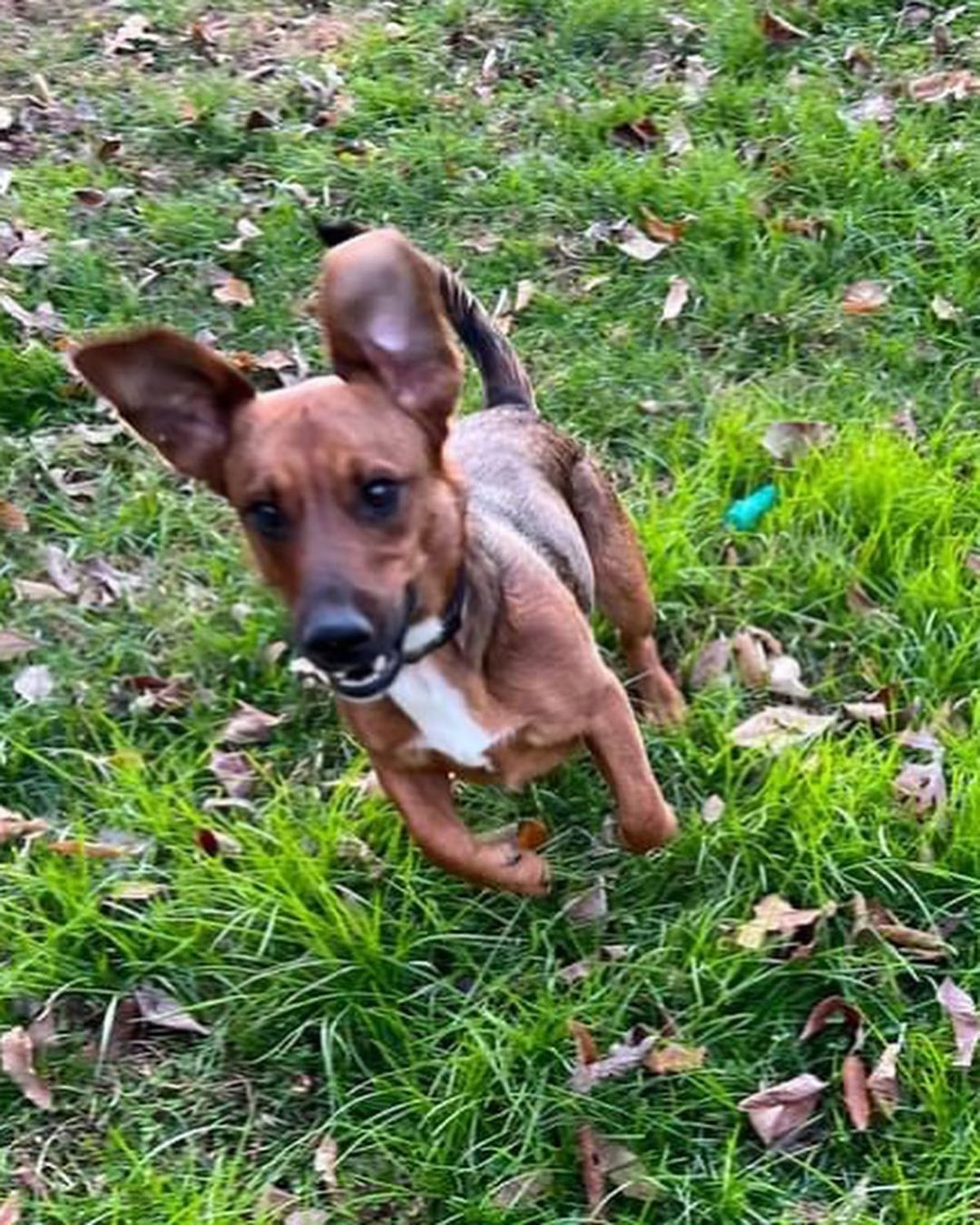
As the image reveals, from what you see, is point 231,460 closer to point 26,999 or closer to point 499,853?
point 499,853

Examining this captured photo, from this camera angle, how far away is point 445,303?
13.4 feet

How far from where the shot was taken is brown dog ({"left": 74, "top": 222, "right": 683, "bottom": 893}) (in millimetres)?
3123

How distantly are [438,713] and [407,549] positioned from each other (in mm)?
406

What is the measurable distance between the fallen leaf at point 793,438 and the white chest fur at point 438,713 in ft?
5.25

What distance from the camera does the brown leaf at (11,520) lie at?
5.11 meters

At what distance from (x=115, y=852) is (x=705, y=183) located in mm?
2899

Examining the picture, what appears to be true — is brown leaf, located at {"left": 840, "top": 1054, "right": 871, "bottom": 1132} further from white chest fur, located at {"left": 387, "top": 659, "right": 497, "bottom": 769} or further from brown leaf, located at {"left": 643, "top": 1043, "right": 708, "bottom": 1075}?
white chest fur, located at {"left": 387, "top": 659, "right": 497, "bottom": 769}

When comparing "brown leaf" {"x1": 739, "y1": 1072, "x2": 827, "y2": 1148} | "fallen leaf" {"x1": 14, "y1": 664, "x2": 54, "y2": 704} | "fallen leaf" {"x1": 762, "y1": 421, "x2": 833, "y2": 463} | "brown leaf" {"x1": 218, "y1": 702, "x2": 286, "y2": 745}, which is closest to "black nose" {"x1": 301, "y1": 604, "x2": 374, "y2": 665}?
"brown leaf" {"x1": 739, "y1": 1072, "x2": 827, "y2": 1148}

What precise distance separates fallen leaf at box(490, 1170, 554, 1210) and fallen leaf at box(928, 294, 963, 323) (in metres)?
2.81

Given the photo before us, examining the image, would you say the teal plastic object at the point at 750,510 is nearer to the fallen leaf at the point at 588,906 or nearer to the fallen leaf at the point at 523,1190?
the fallen leaf at the point at 588,906

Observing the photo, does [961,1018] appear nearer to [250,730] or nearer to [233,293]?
[250,730]

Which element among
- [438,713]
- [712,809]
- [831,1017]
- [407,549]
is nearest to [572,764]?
[712,809]

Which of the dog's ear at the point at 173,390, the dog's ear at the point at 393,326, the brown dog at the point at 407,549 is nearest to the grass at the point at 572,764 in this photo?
the brown dog at the point at 407,549

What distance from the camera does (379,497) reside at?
3146 millimetres
